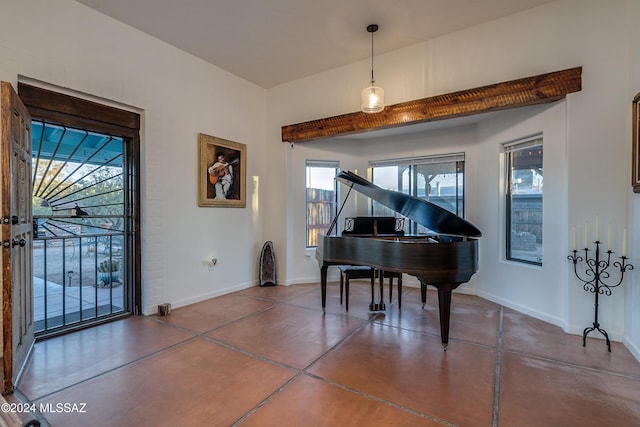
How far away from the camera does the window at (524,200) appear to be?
3.44 meters

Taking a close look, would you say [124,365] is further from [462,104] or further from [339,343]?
[462,104]

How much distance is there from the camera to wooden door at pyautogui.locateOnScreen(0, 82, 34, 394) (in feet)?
6.05

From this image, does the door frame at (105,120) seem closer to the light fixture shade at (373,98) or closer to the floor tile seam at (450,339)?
the light fixture shade at (373,98)

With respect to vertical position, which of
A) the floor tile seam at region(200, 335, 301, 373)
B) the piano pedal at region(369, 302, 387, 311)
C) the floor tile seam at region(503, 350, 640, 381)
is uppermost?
the piano pedal at region(369, 302, 387, 311)

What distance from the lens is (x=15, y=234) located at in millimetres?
1992

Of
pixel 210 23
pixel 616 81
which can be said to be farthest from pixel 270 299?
pixel 616 81

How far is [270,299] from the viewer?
399cm

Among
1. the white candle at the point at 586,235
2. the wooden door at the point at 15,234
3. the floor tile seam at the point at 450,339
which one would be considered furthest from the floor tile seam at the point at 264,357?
the white candle at the point at 586,235

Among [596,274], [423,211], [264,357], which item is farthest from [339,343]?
[596,274]

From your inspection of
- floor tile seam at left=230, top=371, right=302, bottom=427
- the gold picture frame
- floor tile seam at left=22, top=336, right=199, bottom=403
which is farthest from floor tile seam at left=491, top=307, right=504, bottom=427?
floor tile seam at left=22, top=336, right=199, bottom=403

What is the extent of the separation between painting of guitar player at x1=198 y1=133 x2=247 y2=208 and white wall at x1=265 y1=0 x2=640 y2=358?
5.69ft

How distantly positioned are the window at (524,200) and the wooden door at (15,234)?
4.72 m

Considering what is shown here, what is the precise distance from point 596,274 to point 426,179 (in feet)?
8.24

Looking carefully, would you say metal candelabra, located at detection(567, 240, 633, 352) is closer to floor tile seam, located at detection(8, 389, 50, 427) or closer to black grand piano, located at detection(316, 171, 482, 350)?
black grand piano, located at detection(316, 171, 482, 350)
